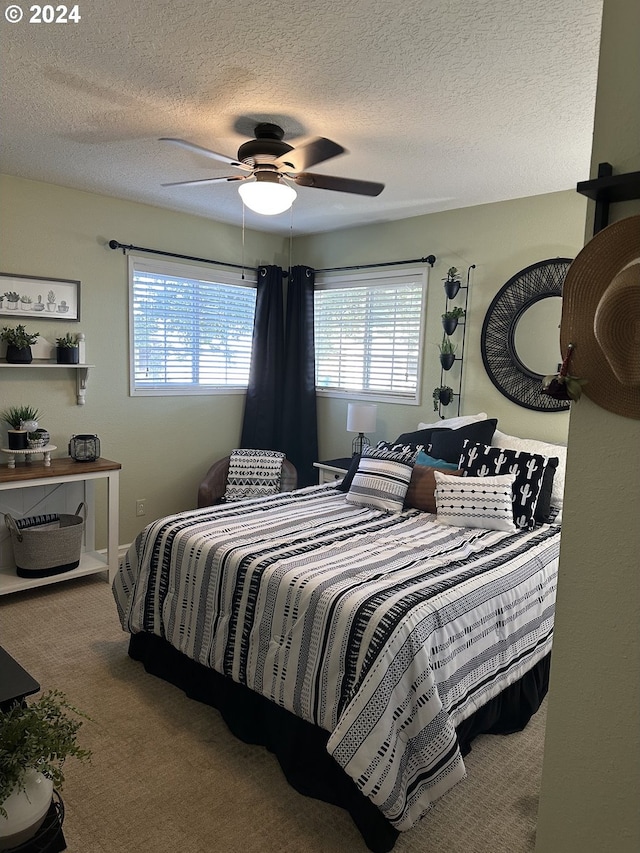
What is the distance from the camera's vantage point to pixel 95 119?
109 inches

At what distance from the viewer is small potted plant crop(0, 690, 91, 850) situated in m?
1.32

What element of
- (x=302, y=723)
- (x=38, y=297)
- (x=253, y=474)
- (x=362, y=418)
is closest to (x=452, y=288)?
(x=362, y=418)

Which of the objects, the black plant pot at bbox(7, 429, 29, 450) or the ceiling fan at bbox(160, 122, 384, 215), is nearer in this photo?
the ceiling fan at bbox(160, 122, 384, 215)

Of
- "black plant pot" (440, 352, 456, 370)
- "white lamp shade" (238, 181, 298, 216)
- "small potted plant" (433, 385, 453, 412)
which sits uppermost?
"white lamp shade" (238, 181, 298, 216)

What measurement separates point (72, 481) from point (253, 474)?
137cm

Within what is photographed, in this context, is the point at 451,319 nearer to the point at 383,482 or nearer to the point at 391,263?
the point at 391,263

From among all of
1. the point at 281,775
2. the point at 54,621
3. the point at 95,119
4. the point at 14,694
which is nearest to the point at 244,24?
the point at 95,119

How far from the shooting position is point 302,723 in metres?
2.23

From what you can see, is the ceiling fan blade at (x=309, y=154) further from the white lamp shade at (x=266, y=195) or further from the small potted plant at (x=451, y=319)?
the small potted plant at (x=451, y=319)

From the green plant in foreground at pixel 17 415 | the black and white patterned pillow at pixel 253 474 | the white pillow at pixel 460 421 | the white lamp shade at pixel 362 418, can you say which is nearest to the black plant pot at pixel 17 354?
the green plant in foreground at pixel 17 415

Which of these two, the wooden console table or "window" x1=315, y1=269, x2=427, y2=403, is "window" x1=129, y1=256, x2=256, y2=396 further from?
the wooden console table

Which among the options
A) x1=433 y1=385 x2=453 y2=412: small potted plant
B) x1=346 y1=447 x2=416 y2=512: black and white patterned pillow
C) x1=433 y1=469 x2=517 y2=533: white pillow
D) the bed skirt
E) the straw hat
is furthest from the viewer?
x1=433 y1=385 x2=453 y2=412: small potted plant

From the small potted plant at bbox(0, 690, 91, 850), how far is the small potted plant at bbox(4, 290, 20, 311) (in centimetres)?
302

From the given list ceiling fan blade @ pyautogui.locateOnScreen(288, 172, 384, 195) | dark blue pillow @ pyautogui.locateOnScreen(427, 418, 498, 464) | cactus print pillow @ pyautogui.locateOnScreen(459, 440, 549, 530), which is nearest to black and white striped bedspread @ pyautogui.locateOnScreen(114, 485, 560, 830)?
cactus print pillow @ pyautogui.locateOnScreen(459, 440, 549, 530)
